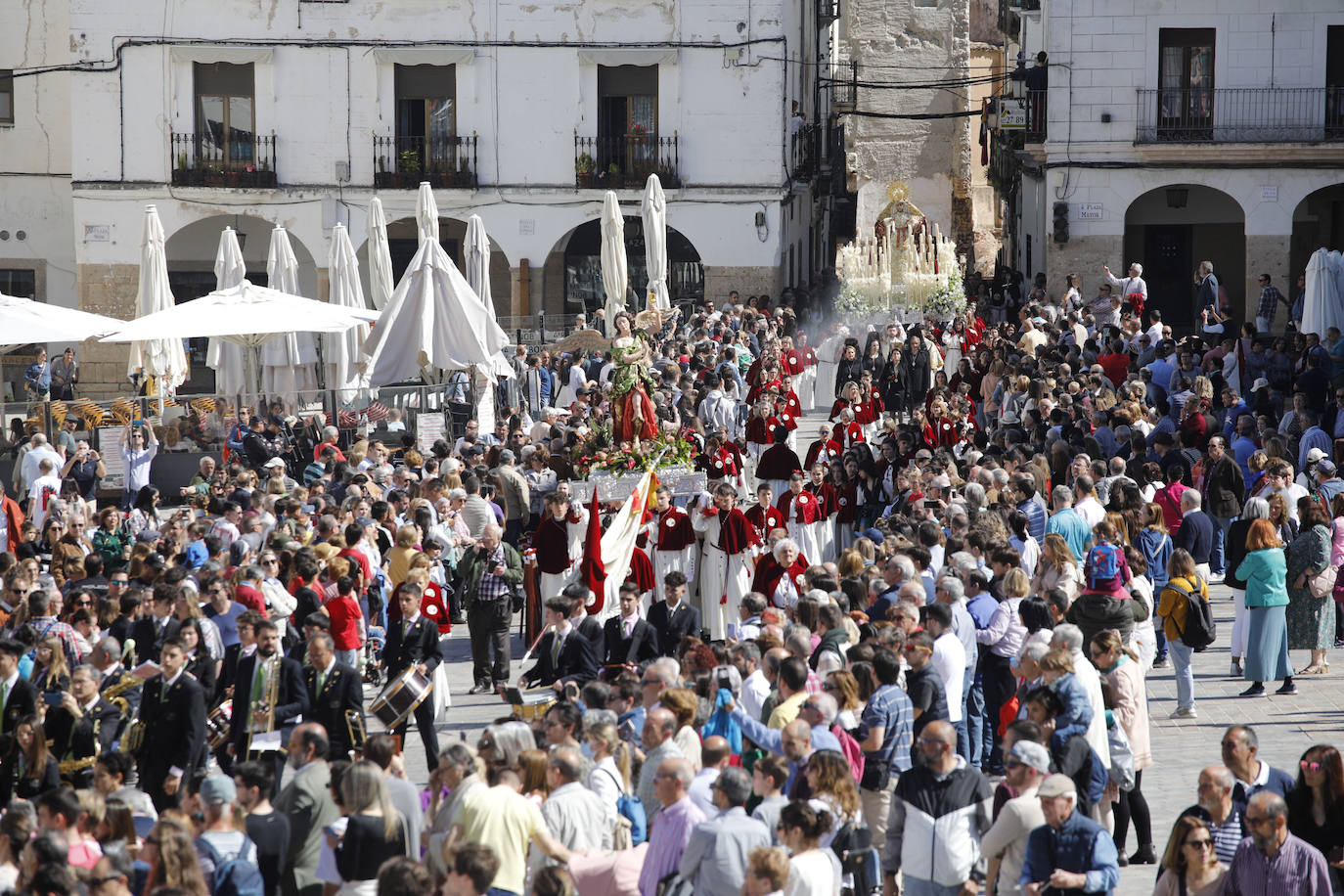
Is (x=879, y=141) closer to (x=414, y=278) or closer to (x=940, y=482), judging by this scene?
(x=414, y=278)

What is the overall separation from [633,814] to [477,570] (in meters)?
5.34

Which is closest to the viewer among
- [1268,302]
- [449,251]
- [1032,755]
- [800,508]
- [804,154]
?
[1032,755]

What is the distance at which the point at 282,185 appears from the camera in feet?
109

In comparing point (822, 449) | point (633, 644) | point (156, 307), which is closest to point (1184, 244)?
point (822, 449)

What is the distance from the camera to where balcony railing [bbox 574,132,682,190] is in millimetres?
33594

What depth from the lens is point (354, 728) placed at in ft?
32.5

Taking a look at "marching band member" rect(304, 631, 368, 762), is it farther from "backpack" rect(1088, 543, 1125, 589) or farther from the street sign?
the street sign

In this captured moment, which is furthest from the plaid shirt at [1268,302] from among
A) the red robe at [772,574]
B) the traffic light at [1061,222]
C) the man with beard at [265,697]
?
the man with beard at [265,697]

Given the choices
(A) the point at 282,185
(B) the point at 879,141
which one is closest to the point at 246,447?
(A) the point at 282,185

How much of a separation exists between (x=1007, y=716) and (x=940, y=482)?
18.3ft

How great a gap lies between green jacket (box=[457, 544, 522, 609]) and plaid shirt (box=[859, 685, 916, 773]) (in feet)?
15.6

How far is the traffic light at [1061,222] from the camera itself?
29.8 meters

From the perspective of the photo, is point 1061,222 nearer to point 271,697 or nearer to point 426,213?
point 426,213

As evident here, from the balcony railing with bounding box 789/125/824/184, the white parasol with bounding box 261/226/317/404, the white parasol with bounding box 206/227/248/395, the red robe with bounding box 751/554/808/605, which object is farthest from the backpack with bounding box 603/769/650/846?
the balcony railing with bounding box 789/125/824/184
